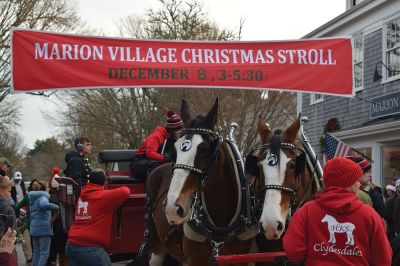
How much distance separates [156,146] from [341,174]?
12.4 ft

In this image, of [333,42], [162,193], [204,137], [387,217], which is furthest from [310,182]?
[387,217]

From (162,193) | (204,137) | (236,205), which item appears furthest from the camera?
(162,193)

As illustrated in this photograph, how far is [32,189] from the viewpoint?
1085 cm

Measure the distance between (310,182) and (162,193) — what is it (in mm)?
1937

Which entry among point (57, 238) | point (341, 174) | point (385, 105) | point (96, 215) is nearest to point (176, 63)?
point (96, 215)

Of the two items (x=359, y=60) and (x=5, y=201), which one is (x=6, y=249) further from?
(x=359, y=60)

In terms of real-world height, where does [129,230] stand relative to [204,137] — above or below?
below

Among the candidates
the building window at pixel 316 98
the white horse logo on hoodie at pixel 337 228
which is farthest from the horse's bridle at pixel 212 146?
the building window at pixel 316 98

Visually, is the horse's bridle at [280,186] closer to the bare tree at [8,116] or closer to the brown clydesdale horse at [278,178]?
the brown clydesdale horse at [278,178]

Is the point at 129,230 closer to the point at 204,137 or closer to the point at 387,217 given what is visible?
the point at 204,137

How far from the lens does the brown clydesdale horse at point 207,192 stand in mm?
4699

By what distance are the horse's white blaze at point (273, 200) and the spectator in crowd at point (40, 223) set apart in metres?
6.41

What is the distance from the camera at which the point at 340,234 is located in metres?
3.44

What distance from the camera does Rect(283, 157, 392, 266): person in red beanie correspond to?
3426 mm
